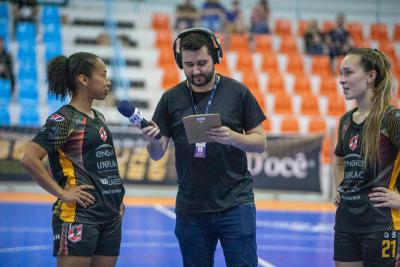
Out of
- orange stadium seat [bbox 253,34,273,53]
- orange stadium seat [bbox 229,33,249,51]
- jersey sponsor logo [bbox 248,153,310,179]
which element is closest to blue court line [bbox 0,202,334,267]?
jersey sponsor logo [bbox 248,153,310,179]

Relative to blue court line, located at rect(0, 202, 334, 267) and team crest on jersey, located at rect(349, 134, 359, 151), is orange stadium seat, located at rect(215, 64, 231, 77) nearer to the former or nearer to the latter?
blue court line, located at rect(0, 202, 334, 267)

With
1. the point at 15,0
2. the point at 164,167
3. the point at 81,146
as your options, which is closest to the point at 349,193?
the point at 81,146

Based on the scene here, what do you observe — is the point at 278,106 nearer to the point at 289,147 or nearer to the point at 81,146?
the point at 289,147

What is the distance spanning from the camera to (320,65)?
2066 cm

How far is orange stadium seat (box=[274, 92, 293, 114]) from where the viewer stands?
18.5m

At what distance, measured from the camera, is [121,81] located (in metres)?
17.8

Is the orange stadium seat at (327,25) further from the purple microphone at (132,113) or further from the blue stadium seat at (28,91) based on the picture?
the purple microphone at (132,113)

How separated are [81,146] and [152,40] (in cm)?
1623

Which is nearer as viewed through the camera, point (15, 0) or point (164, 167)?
point (15, 0)

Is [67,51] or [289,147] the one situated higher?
[67,51]

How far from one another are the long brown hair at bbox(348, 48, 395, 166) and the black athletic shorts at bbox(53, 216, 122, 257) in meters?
1.85

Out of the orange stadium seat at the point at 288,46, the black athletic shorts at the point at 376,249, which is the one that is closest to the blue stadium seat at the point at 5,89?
the orange stadium seat at the point at 288,46

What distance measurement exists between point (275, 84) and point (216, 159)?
15.4m

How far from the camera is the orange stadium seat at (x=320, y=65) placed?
20609 millimetres
